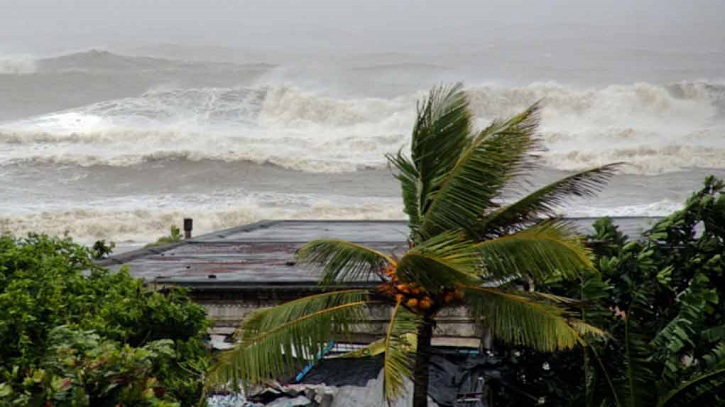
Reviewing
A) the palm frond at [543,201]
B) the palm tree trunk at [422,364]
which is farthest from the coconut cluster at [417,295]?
the palm frond at [543,201]

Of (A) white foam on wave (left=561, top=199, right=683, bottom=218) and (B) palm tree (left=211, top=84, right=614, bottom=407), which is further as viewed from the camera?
(A) white foam on wave (left=561, top=199, right=683, bottom=218)

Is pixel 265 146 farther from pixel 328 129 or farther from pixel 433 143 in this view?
pixel 433 143

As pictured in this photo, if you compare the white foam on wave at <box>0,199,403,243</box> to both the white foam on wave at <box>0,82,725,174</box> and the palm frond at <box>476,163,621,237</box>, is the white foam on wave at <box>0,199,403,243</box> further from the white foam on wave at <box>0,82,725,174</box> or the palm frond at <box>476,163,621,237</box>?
the palm frond at <box>476,163,621,237</box>

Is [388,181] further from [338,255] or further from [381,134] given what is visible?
[338,255]

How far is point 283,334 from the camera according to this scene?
7793mm

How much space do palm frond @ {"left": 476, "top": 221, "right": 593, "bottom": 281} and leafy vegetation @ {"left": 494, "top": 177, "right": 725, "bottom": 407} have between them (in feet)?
4.89

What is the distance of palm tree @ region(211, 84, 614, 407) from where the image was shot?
7578 millimetres

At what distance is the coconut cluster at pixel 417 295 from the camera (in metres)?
8.00

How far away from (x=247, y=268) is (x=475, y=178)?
21.7ft

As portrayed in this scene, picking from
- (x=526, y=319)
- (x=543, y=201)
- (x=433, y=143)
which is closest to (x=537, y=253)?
(x=526, y=319)

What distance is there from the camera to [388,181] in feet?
166

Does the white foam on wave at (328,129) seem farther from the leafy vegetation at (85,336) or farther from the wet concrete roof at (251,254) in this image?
the leafy vegetation at (85,336)

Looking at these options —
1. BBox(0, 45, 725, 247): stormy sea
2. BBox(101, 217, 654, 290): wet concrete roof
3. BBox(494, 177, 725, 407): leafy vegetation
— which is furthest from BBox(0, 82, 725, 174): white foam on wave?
BBox(494, 177, 725, 407): leafy vegetation

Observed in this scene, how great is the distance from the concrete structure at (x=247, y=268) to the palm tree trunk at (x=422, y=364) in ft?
4.29
